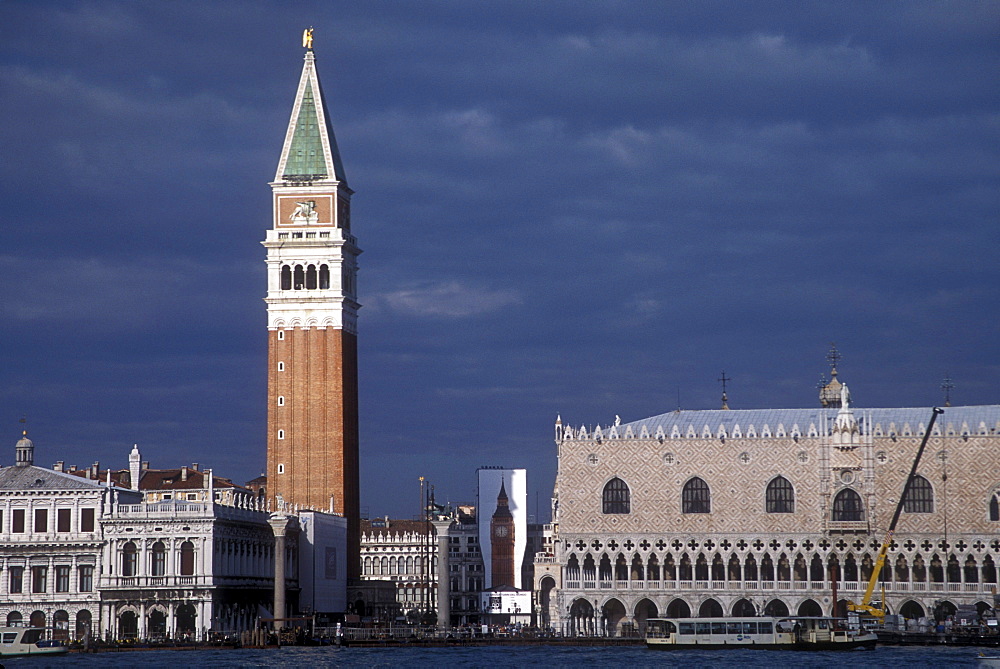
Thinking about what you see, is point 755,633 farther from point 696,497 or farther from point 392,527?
point 392,527

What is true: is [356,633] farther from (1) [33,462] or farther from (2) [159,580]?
(1) [33,462]

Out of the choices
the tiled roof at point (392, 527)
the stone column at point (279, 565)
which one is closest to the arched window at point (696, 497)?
the stone column at point (279, 565)

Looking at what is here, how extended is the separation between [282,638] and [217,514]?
7.67 meters

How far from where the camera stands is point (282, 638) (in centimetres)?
8594

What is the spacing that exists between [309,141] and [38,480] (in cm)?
3121

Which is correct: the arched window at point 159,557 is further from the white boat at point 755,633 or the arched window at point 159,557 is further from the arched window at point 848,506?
the arched window at point 848,506

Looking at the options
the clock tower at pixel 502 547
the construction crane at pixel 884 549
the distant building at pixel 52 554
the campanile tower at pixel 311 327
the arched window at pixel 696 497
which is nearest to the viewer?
the construction crane at pixel 884 549

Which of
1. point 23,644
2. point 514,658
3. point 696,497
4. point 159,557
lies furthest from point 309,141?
point 514,658

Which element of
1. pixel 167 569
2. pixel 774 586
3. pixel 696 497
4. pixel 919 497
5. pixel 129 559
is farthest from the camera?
pixel 696 497

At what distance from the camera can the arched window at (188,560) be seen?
87750 mm

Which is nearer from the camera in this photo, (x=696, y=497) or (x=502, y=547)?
(x=696, y=497)

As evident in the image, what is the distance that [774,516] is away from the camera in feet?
295

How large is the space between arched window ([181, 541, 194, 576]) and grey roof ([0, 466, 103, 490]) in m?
6.17

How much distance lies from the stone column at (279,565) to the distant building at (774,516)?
1542 centimetres
